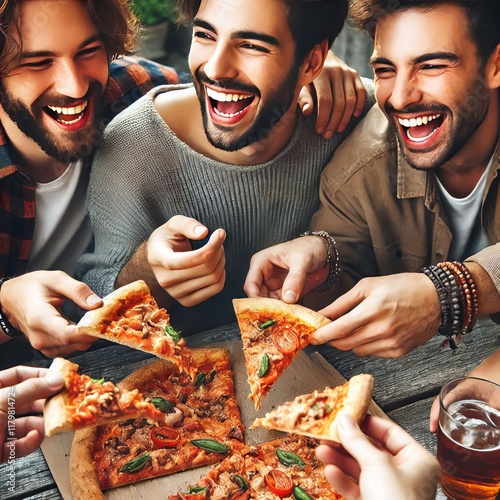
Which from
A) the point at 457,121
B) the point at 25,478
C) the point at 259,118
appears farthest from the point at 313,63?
the point at 25,478

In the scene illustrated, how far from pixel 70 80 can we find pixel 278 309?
3.28ft

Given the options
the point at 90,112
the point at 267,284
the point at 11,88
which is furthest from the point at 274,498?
the point at 11,88

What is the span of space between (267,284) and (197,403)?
1.62 ft

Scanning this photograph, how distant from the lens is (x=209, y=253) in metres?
2.11

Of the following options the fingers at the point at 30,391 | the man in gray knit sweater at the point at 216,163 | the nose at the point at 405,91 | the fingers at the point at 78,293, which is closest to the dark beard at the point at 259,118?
the man in gray knit sweater at the point at 216,163

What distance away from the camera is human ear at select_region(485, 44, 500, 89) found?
2105mm

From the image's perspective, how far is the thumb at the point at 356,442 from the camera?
155 centimetres

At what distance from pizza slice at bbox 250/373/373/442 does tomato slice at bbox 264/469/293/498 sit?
0.16 meters

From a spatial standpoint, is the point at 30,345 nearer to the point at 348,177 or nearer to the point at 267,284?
the point at 267,284

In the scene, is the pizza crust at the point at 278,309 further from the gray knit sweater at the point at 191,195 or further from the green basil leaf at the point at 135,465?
the green basil leaf at the point at 135,465

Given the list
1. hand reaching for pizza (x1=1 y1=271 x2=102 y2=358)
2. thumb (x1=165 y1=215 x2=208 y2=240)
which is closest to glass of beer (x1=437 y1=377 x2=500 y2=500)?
thumb (x1=165 y1=215 x2=208 y2=240)

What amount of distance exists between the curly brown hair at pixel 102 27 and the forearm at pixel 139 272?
663 mm

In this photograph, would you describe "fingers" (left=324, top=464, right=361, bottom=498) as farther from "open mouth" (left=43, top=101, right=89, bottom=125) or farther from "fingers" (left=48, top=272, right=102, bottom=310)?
"open mouth" (left=43, top=101, right=89, bottom=125)

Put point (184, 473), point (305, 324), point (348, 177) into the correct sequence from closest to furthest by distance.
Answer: point (184, 473) → point (305, 324) → point (348, 177)
